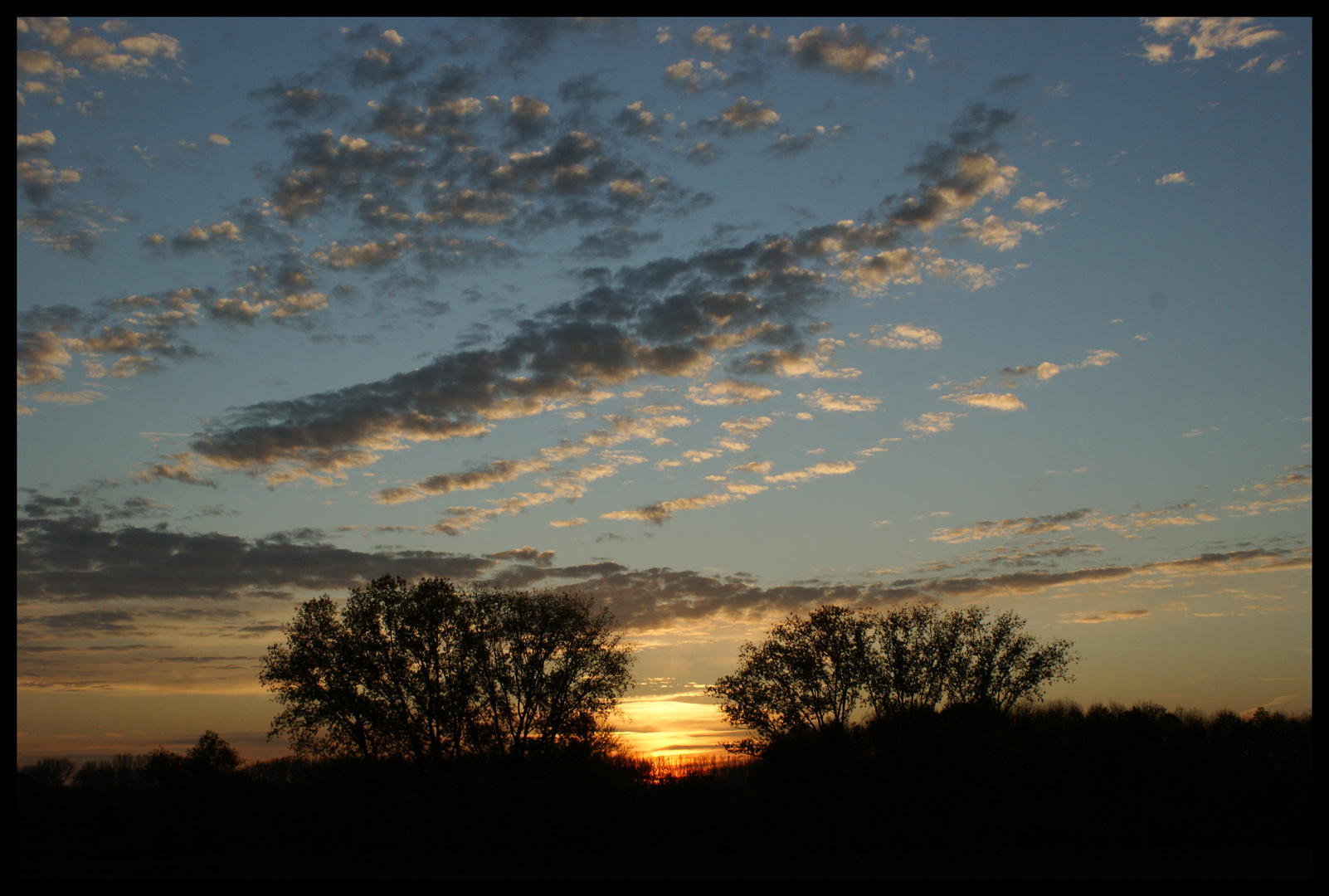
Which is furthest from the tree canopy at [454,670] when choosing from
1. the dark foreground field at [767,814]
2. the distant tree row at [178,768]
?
the distant tree row at [178,768]

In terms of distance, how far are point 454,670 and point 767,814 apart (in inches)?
1174

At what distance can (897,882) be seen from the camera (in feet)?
177

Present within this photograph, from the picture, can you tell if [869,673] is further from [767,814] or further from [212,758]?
[212,758]

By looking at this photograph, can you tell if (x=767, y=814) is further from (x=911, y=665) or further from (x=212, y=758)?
(x=212, y=758)

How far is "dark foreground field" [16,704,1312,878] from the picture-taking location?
60750mm

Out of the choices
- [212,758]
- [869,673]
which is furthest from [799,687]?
[212,758]

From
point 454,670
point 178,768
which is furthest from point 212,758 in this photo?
point 454,670

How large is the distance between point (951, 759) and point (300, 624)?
170 ft

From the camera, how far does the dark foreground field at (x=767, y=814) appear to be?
60.8 meters

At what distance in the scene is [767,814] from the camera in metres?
70.1

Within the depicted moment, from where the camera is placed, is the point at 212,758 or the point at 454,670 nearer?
the point at 454,670

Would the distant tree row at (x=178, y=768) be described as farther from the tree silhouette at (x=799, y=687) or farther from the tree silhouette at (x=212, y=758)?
the tree silhouette at (x=799, y=687)

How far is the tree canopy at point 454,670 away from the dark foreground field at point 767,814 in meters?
2.86

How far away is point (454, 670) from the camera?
59188 mm
